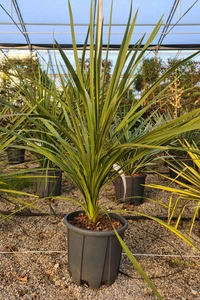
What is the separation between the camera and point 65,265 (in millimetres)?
1269

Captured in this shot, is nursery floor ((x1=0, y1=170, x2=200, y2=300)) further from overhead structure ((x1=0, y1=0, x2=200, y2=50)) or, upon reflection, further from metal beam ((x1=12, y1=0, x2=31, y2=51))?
metal beam ((x1=12, y1=0, x2=31, y2=51))

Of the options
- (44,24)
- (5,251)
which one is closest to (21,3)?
(44,24)

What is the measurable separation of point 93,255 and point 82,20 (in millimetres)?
8578

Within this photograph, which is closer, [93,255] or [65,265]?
[93,255]

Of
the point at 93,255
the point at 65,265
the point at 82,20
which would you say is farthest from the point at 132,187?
the point at 82,20

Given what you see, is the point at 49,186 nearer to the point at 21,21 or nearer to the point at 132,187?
the point at 132,187

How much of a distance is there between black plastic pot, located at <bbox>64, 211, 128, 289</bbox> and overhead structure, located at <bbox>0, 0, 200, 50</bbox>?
7.27 metres

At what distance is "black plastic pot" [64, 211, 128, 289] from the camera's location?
104 cm

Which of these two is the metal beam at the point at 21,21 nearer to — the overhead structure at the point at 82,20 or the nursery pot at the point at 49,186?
the overhead structure at the point at 82,20

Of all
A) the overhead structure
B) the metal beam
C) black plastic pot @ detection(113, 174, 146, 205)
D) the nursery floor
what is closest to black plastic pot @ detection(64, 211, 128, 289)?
the nursery floor

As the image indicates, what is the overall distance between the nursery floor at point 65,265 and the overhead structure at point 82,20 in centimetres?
686

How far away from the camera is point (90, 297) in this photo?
1064 millimetres

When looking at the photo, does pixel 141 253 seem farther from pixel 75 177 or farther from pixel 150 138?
pixel 150 138

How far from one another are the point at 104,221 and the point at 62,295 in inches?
12.6
